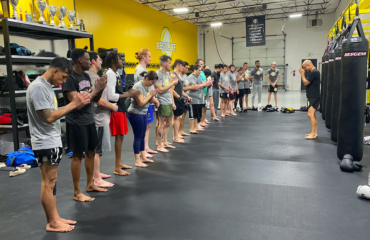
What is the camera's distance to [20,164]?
4.08m

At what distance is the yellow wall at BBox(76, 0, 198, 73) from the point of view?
361 inches

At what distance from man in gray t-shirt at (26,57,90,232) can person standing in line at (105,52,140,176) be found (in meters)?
0.93

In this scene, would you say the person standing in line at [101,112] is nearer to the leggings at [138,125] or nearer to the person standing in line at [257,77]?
the leggings at [138,125]

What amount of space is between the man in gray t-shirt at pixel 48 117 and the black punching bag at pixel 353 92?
3229 mm

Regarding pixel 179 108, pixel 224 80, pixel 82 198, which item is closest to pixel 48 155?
pixel 82 198

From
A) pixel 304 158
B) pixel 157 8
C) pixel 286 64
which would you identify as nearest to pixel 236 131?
pixel 304 158

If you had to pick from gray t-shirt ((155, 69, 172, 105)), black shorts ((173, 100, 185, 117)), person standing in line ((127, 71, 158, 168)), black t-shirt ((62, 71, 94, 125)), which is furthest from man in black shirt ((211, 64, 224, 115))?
black t-shirt ((62, 71, 94, 125))

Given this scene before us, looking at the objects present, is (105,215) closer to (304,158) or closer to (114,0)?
(304,158)

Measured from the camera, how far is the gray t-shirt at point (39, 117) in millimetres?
2014

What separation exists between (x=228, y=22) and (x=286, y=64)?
482cm

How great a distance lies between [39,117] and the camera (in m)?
2.08

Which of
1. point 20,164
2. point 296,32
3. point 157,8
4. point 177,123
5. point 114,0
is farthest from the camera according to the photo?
point 296,32

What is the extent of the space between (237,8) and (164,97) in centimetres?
1278

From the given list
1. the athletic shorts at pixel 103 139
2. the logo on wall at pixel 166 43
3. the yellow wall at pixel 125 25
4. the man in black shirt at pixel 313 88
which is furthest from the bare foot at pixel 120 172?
the logo on wall at pixel 166 43
